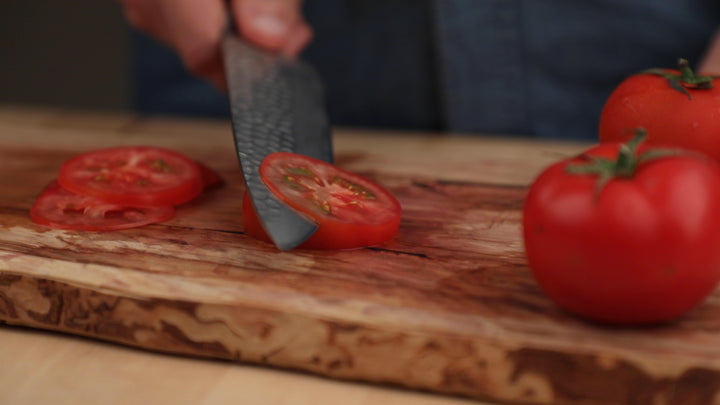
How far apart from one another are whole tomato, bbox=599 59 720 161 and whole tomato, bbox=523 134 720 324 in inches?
11.5

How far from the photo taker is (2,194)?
1.43 meters

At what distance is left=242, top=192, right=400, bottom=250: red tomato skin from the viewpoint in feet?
3.68

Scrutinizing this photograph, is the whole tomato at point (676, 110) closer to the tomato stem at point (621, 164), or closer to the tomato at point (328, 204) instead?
the tomato stem at point (621, 164)

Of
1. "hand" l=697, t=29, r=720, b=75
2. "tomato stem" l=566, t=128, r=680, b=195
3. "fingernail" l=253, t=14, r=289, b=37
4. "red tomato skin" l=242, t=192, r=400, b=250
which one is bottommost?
"red tomato skin" l=242, t=192, r=400, b=250

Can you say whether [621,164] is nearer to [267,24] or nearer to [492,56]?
[267,24]

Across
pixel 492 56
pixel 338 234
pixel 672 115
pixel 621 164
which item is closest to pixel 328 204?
pixel 338 234

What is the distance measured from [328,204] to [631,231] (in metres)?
0.48

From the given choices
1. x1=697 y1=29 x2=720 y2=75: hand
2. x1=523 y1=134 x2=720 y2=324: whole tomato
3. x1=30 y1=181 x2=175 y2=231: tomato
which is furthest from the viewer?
x1=697 y1=29 x2=720 y2=75: hand

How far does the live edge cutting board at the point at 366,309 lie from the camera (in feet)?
2.94

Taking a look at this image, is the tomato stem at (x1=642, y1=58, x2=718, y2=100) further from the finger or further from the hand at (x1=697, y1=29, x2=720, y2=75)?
the finger

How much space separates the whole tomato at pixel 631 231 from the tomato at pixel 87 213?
2.24 feet

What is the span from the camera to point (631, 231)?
0.84 metres

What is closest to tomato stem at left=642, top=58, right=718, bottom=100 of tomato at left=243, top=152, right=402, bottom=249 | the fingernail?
tomato at left=243, top=152, right=402, bottom=249

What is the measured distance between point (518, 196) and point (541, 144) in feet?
1.64
